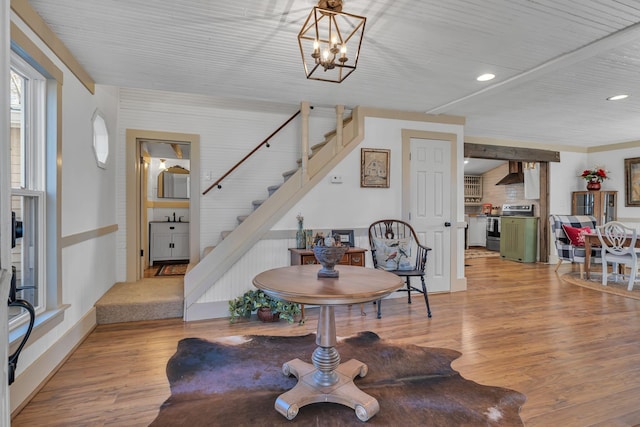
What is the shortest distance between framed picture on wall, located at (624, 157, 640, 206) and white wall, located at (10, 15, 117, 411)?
8.66 meters

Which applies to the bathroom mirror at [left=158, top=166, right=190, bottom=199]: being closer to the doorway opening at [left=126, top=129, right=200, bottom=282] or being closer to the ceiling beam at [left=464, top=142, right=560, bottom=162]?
the doorway opening at [left=126, top=129, right=200, bottom=282]

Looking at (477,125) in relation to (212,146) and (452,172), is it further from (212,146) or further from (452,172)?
(212,146)

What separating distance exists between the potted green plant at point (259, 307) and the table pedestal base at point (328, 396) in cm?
122

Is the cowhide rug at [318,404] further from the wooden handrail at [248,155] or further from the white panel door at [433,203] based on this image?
the wooden handrail at [248,155]

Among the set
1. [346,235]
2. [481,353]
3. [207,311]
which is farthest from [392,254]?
[207,311]

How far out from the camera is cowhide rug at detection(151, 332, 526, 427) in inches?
70.8

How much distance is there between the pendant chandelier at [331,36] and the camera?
1861 mm

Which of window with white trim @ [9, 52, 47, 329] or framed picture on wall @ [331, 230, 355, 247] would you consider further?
framed picture on wall @ [331, 230, 355, 247]

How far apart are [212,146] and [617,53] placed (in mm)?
4245

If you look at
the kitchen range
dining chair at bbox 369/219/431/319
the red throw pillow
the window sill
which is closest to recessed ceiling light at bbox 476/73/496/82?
dining chair at bbox 369/219/431/319

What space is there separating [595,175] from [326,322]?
24.1 ft

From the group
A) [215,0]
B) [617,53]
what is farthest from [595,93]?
[215,0]

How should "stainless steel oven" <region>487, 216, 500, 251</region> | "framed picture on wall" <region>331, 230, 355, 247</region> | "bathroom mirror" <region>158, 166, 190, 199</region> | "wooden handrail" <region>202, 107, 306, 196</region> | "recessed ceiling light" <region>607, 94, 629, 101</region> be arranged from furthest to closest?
1. "stainless steel oven" <region>487, 216, 500, 251</region>
2. "bathroom mirror" <region>158, 166, 190, 199</region>
3. "wooden handrail" <region>202, 107, 306, 196</region>
4. "framed picture on wall" <region>331, 230, 355, 247</region>
5. "recessed ceiling light" <region>607, 94, 629, 101</region>

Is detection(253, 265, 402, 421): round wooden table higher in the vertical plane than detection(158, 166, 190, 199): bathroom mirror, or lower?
lower
